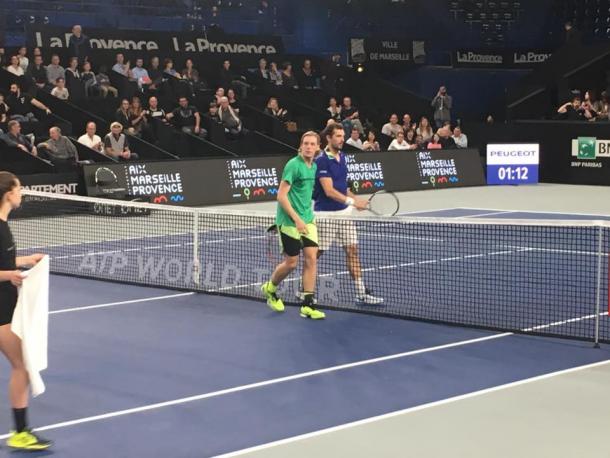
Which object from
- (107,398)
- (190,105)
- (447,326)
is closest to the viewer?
(107,398)

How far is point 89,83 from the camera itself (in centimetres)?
2606

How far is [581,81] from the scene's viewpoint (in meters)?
34.9

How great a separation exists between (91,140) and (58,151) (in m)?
1.04

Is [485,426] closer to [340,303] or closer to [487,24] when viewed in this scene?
[340,303]

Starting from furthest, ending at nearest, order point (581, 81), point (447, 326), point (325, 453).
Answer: point (581, 81)
point (447, 326)
point (325, 453)

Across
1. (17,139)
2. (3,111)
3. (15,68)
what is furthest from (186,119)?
(17,139)

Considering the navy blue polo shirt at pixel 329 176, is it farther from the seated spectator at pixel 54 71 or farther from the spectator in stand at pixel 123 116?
the seated spectator at pixel 54 71

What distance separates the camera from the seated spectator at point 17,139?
21156 millimetres

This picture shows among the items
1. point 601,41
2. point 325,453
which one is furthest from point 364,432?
point 601,41

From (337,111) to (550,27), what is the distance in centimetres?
1225

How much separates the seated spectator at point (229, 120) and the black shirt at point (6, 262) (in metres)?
19.8

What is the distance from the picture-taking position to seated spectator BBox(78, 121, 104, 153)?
22297 mm

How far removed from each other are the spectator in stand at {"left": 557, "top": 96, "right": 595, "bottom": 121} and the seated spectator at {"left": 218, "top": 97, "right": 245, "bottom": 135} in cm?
1009

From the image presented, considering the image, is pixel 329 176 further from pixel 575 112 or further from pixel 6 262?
pixel 575 112
